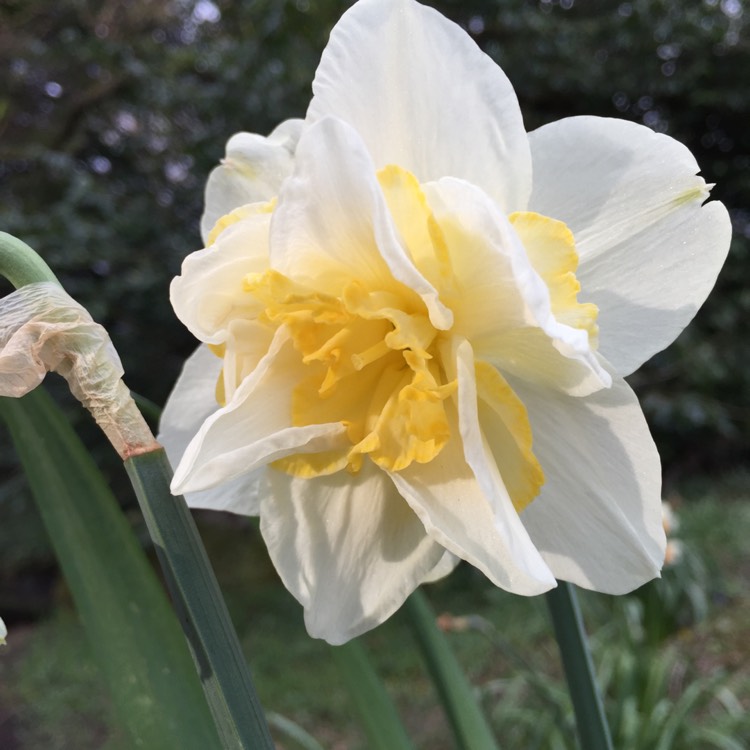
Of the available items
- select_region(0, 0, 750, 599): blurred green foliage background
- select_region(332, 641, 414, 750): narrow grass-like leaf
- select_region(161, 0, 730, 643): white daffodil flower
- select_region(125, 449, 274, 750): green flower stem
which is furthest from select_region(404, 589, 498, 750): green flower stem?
select_region(0, 0, 750, 599): blurred green foliage background

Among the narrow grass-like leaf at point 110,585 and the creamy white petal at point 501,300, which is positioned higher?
the creamy white petal at point 501,300

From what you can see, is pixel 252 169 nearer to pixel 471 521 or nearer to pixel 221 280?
pixel 221 280

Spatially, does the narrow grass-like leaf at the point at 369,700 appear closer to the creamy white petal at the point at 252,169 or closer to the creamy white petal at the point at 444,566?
the creamy white petal at the point at 444,566

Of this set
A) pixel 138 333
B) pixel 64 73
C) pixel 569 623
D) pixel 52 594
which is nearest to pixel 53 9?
pixel 64 73

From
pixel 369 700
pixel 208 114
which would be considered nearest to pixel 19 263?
pixel 369 700

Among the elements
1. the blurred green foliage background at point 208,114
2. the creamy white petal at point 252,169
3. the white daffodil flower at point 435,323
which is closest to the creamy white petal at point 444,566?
the white daffodil flower at point 435,323

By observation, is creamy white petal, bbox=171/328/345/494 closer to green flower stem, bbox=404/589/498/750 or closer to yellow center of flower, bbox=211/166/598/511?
yellow center of flower, bbox=211/166/598/511

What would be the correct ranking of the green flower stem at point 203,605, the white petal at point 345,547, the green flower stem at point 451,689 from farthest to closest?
1. the green flower stem at point 451,689
2. the white petal at point 345,547
3. the green flower stem at point 203,605
